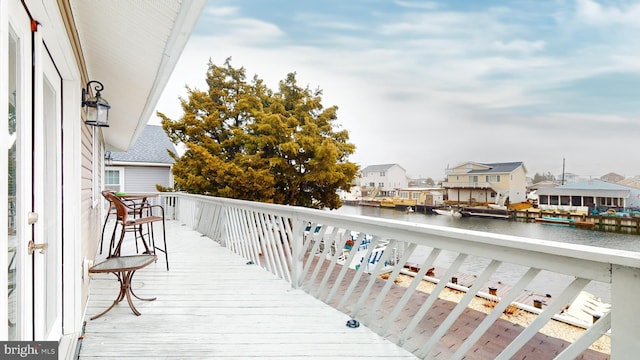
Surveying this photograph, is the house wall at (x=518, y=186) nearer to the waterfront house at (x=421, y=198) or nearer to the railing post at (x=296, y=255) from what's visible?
the waterfront house at (x=421, y=198)

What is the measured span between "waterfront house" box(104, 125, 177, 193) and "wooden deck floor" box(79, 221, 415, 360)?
10264 mm

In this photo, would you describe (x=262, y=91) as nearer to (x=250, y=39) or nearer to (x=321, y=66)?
(x=250, y=39)

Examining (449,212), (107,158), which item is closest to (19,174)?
(107,158)

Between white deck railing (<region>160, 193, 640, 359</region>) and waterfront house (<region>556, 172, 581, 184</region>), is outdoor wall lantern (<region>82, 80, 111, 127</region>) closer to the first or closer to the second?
white deck railing (<region>160, 193, 640, 359</region>)

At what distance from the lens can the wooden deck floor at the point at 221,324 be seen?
7.20ft

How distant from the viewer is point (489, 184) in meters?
20.7

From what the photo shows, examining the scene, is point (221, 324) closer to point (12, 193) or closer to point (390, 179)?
point (12, 193)

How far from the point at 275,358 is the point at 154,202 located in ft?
34.3

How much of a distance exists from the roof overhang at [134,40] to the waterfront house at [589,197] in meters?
15.6

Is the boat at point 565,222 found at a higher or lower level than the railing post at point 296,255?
lower

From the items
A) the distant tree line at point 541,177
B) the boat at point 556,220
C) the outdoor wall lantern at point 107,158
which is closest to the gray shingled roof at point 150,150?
the outdoor wall lantern at point 107,158

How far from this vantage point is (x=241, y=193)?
11.9 metres

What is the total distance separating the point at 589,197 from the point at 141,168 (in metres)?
18.8

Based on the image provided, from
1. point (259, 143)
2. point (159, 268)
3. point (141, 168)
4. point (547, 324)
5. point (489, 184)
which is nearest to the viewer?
point (159, 268)
